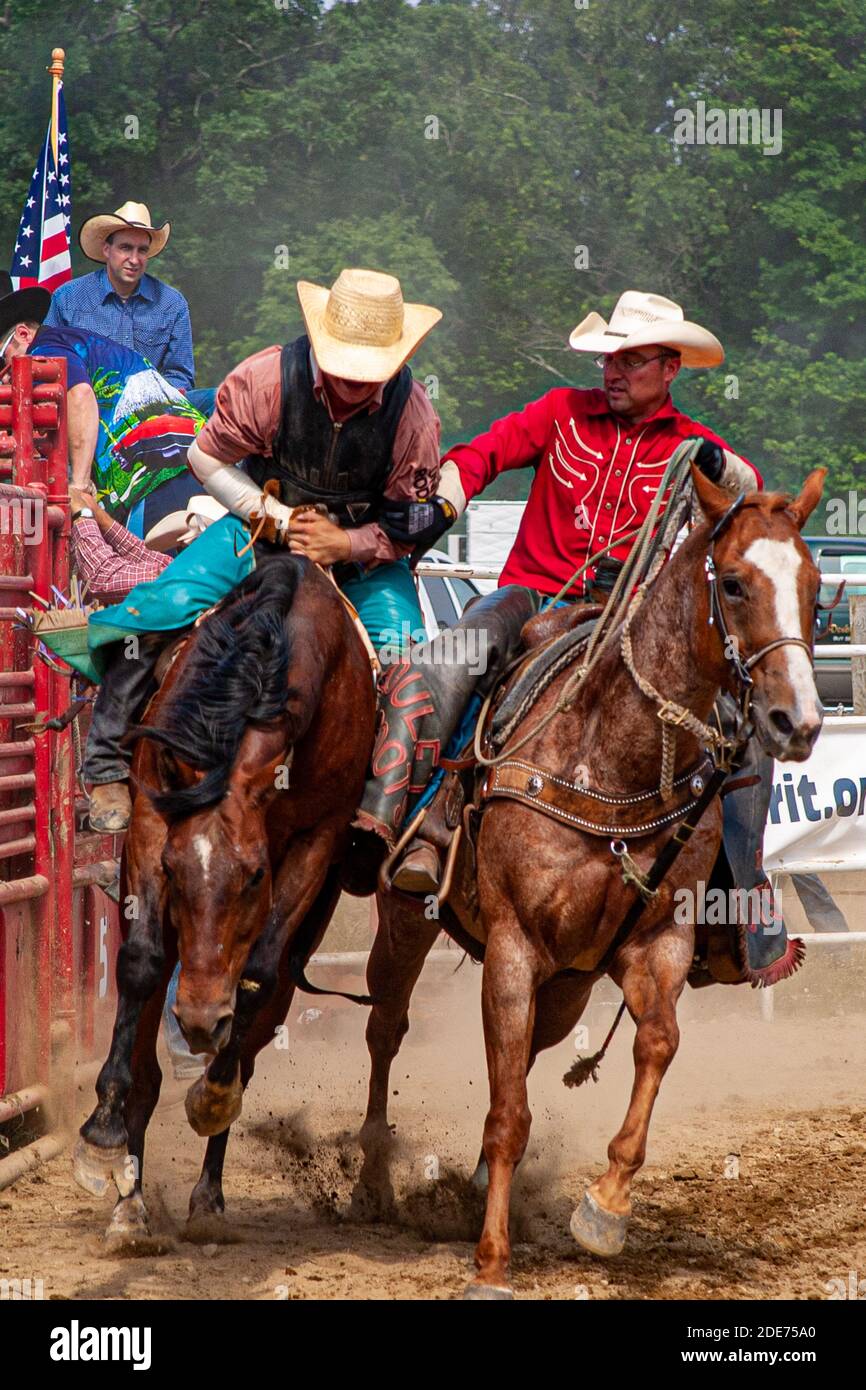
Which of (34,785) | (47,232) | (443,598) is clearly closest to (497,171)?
(443,598)

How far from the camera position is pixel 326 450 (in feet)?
17.4

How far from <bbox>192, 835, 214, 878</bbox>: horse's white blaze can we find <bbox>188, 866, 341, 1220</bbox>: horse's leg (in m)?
0.49

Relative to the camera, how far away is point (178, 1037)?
20.9ft

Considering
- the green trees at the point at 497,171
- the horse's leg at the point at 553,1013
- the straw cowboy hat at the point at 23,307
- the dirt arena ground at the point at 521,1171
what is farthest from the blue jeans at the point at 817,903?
the green trees at the point at 497,171

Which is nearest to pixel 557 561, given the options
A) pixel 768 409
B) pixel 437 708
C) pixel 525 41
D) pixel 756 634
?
pixel 437 708

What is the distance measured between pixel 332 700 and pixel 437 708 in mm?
415

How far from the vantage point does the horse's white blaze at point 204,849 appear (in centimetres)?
429

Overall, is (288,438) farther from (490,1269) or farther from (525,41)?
(525,41)

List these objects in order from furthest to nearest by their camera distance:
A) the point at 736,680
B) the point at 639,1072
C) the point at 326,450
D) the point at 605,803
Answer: the point at 326,450
the point at 605,803
the point at 639,1072
the point at 736,680

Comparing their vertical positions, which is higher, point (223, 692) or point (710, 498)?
point (710, 498)

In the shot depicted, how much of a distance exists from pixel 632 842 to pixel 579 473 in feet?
4.74

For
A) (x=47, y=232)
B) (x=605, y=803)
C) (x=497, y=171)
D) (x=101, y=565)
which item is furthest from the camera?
(x=497, y=171)

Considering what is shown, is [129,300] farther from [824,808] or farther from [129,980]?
[129,980]

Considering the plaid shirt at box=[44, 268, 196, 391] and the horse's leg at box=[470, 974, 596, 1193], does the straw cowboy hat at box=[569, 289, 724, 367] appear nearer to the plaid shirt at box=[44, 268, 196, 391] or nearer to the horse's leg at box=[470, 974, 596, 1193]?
the horse's leg at box=[470, 974, 596, 1193]
